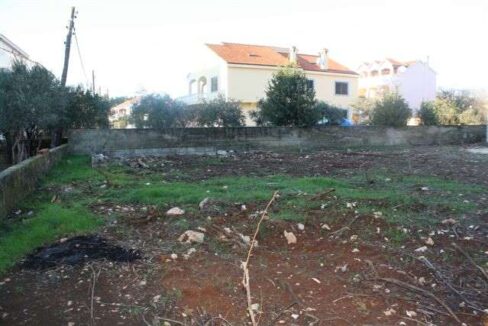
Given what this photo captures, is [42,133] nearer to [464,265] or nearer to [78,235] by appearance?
[78,235]

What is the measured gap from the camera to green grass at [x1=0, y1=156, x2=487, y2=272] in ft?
16.4

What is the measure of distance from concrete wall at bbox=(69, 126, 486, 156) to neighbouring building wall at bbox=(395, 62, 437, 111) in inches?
908

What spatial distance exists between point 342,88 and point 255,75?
724 centimetres

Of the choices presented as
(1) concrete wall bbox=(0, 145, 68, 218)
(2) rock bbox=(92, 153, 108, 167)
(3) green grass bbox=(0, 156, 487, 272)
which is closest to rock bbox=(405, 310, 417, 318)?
(3) green grass bbox=(0, 156, 487, 272)

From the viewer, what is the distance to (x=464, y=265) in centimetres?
394

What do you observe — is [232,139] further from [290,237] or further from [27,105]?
[290,237]

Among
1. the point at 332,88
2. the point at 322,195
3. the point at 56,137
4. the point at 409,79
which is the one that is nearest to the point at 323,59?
the point at 332,88

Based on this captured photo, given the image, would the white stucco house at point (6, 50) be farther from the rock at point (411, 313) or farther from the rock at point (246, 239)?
the rock at point (411, 313)

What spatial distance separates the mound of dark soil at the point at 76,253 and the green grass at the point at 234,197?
0.20m

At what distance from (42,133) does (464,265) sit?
39.4 feet

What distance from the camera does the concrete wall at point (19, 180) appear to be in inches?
227

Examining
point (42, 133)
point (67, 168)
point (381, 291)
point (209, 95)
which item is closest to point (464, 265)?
point (381, 291)

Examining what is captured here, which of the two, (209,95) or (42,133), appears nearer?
(42,133)

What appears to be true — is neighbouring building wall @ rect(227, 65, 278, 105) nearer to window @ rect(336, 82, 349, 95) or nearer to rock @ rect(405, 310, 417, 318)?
window @ rect(336, 82, 349, 95)
